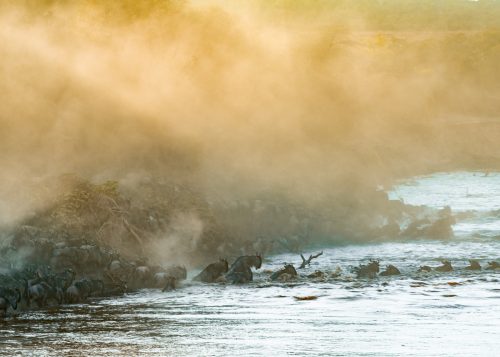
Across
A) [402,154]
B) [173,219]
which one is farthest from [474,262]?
[402,154]

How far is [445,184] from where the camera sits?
256ft

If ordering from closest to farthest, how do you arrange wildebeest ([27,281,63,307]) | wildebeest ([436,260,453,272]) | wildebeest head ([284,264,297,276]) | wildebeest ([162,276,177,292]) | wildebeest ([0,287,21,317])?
wildebeest ([0,287,21,317]) < wildebeest ([27,281,63,307]) < wildebeest ([162,276,177,292]) < wildebeest head ([284,264,297,276]) < wildebeest ([436,260,453,272])

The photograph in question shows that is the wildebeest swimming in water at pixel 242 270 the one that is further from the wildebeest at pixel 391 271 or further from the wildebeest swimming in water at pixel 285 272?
the wildebeest at pixel 391 271

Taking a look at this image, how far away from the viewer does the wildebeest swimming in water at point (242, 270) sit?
29109mm

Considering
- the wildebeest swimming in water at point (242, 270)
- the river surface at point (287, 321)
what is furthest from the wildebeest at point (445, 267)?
the wildebeest swimming in water at point (242, 270)

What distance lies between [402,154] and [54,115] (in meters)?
54.8

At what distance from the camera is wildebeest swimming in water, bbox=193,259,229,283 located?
29.1m

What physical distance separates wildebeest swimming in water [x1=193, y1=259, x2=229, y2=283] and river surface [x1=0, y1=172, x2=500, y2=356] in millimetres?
666

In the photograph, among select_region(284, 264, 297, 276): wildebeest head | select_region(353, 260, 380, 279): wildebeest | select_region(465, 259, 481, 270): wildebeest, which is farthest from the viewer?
select_region(465, 259, 481, 270): wildebeest

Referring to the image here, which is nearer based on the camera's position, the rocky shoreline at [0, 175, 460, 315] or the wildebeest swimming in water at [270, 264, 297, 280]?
the rocky shoreline at [0, 175, 460, 315]

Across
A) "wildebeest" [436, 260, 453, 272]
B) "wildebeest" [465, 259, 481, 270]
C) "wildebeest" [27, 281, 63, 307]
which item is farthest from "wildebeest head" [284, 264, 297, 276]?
"wildebeest" [27, 281, 63, 307]

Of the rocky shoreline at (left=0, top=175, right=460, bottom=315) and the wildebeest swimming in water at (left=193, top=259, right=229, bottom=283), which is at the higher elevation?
the rocky shoreline at (left=0, top=175, right=460, bottom=315)

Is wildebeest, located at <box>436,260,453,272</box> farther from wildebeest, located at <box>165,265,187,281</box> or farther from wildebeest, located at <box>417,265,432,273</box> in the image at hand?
wildebeest, located at <box>165,265,187,281</box>

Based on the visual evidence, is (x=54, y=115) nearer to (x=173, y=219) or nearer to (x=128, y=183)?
(x=128, y=183)
